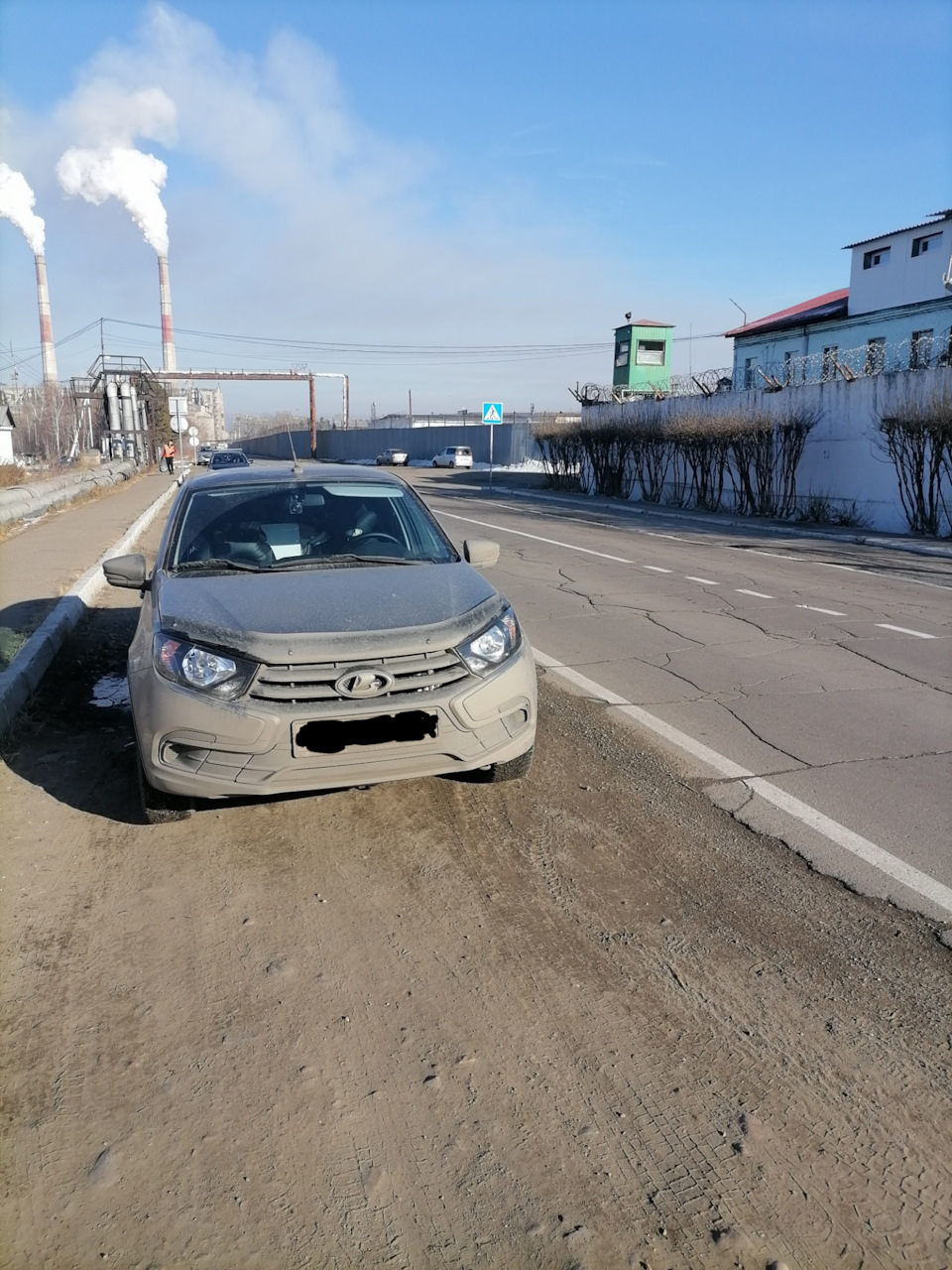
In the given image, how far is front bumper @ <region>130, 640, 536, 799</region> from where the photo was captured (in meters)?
3.57

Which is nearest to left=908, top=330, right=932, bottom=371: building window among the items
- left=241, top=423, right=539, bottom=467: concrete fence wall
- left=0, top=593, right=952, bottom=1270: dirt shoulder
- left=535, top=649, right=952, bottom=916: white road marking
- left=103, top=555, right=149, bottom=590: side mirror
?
left=535, top=649, right=952, bottom=916: white road marking

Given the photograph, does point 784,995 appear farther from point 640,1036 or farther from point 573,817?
point 573,817

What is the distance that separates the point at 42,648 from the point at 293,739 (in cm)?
423

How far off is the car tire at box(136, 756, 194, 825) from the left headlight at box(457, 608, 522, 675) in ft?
4.67

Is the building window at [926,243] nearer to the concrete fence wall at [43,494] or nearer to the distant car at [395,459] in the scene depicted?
the concrete fence wall at [43,494]

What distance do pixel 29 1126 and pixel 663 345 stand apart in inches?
1705

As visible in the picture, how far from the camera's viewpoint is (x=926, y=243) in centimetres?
3303

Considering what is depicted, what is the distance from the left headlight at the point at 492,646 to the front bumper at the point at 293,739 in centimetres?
9

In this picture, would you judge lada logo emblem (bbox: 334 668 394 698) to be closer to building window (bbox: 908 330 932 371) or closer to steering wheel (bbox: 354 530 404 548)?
steering wheel (bbox: 354 530 404 548)

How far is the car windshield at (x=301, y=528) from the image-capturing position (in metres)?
4.86

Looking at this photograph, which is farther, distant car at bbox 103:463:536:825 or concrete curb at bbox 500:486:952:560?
concrete curb at bbox 500:486:952:560

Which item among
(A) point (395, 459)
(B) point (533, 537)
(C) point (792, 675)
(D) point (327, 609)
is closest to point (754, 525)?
(B) point (533, 537)

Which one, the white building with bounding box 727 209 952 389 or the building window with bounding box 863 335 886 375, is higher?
the white building with bounding box 727 209 952 389

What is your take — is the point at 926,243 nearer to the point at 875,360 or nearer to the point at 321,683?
the point at 875,360
